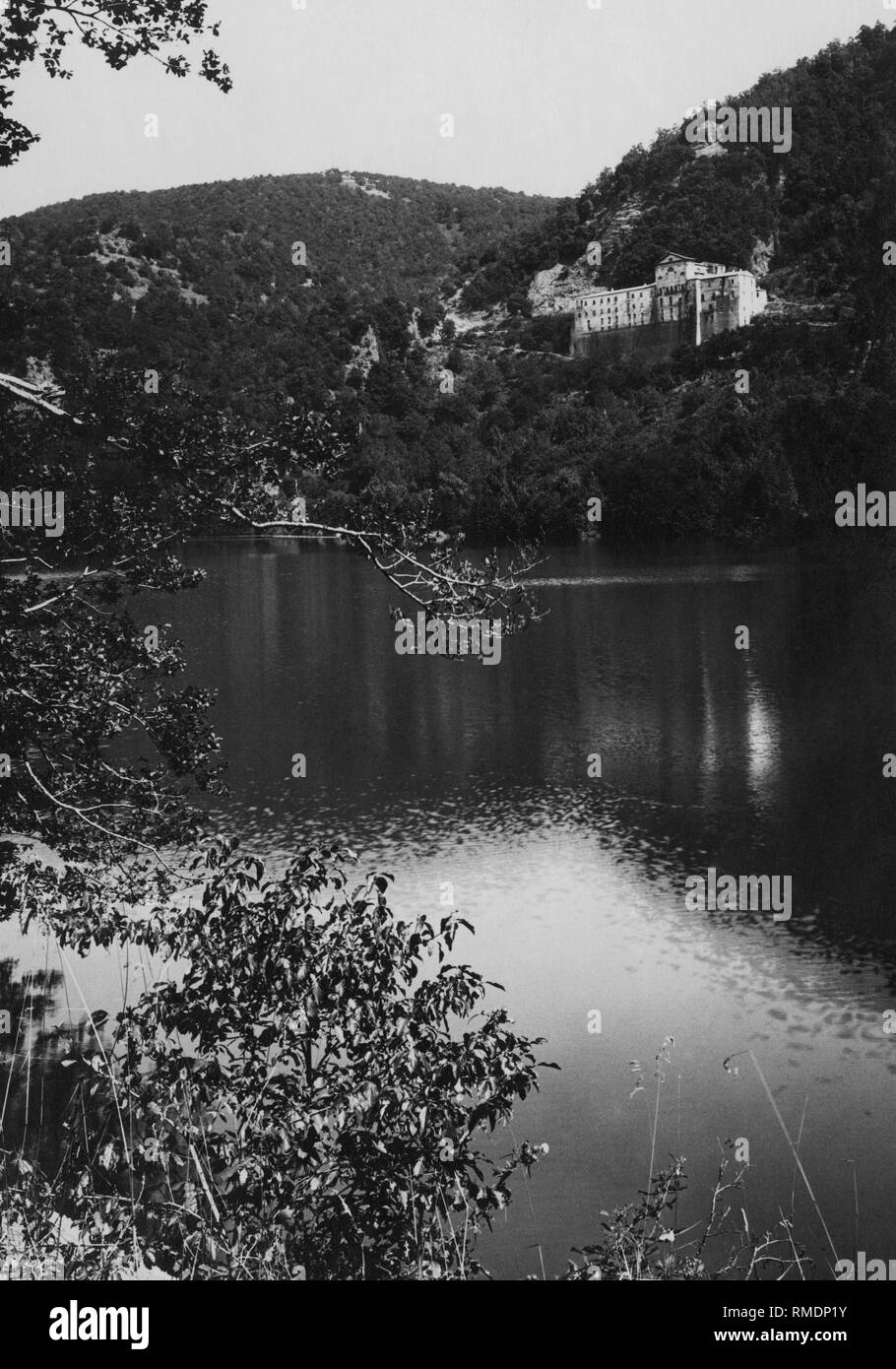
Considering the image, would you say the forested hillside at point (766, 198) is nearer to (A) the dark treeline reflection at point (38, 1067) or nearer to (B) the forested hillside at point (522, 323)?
(B) the forested hillside at point (522, 323)

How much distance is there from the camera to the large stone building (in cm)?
3005

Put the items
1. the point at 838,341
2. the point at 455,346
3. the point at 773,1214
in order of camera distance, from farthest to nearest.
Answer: the point at 455,346 < the point at 838,341 < the point at 773,1214

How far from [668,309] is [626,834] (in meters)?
26.7

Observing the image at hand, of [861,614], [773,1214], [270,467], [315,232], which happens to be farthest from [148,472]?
[861,614]

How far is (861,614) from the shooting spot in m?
17.7

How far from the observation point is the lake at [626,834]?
15.7 ft

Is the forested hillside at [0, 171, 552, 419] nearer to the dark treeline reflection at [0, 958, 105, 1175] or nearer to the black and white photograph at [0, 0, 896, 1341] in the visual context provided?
the black and white photograph at [0, 0, 896, 1341]

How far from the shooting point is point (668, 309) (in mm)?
32875

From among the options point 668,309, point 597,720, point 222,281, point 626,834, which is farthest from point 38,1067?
point 668,309

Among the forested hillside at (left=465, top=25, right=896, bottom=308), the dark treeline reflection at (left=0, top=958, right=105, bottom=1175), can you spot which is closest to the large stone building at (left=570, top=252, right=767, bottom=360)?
the forested hillside at (left=465, top=25, right=896, bottom=308)

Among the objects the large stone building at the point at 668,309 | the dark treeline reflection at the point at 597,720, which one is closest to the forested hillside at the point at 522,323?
the large stone building at the point at 668,309

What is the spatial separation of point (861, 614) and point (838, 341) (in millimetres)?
8582

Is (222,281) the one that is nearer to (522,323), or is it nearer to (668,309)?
(668,309)
